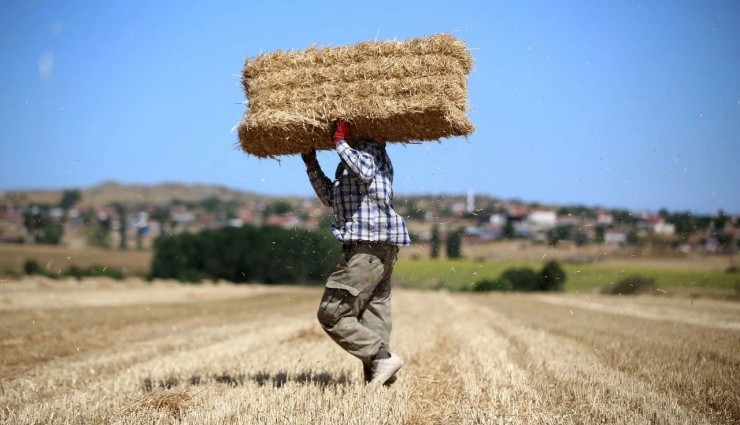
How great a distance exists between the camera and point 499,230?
26266 millimetres

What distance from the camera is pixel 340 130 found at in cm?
720

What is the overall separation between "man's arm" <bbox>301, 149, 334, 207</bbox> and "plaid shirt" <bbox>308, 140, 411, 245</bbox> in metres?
0.16

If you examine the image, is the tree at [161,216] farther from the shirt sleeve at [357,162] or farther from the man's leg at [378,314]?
the shirt sleeve at [357,162]

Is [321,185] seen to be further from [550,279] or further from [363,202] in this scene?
[550,279]

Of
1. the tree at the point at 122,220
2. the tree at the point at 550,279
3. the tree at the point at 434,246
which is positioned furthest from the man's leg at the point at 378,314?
the tree at the point at 122,220

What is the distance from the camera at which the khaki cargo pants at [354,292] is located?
707cm

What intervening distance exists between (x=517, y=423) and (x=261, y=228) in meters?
58.7

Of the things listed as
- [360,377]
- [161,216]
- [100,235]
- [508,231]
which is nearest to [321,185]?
[360,377]

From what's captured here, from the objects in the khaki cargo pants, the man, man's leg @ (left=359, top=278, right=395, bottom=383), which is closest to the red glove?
the man

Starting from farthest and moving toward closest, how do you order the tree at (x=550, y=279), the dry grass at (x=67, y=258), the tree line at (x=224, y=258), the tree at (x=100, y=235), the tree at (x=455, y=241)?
the tree at (x=100, y=235) < the tree line at (x=224, y=258) < the dry grass at (x=67, y=258) < the tree at (x=550, y=279) < the tree at (x=455, y=241)

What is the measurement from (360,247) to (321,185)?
769 mm

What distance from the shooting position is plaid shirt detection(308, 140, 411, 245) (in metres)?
6.97

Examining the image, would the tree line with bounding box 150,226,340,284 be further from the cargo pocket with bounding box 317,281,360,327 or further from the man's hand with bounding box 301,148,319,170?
the cargo pocket with bounding box 317,281,360,327

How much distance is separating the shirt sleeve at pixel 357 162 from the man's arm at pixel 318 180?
532mm
